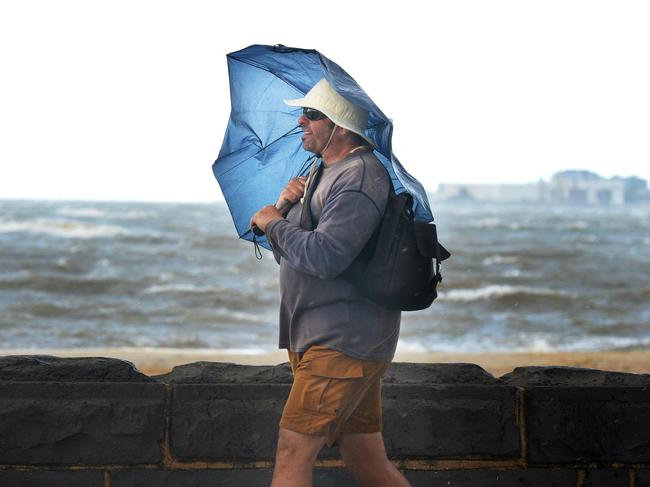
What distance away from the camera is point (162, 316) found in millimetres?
20250

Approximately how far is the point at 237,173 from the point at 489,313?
18242 millimetres

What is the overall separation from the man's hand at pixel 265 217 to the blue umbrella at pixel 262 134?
32cm

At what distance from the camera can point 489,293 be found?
23.5 metres

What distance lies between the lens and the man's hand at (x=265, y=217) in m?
2.66

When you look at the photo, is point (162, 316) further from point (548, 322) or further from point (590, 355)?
point (590, 355)

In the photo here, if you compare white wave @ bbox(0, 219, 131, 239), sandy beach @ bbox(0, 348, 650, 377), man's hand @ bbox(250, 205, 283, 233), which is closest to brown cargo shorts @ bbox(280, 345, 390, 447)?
man's hand @ bbox(250, 205, 283, 233)

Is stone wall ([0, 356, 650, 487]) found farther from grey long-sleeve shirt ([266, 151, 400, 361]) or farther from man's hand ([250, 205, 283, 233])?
man's hand ([250, 205, 283, 233])

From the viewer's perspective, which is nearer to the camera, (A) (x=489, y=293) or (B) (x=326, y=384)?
(B) (x=326, y=384)

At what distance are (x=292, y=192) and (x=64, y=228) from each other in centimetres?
3650

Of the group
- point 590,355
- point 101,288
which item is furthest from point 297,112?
point 101,288

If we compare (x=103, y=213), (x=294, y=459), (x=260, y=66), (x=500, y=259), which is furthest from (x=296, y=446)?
(x=103, y=213)

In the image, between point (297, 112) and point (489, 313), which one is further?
point (489, 313)

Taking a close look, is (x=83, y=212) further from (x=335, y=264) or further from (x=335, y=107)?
(x=335, y=264)

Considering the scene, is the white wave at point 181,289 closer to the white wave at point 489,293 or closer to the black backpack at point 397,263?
the white wave at point 489,293
